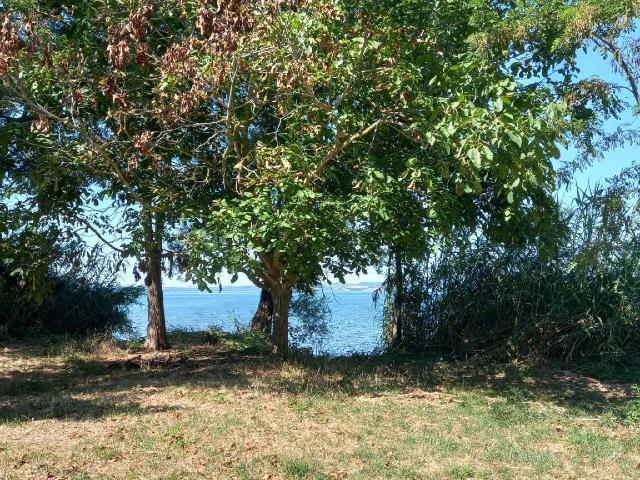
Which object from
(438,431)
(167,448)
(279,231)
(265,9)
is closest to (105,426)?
(167,448)

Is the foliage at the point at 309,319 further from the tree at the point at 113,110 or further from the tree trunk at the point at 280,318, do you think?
the tree at the point at 113,110

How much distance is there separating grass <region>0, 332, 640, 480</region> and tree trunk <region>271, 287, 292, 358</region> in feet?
0.99

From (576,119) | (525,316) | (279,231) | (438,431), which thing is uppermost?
(576,119)

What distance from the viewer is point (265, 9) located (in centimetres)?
761

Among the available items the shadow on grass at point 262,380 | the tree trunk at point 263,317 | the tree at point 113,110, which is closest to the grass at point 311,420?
the shadow on grass at point 262,380

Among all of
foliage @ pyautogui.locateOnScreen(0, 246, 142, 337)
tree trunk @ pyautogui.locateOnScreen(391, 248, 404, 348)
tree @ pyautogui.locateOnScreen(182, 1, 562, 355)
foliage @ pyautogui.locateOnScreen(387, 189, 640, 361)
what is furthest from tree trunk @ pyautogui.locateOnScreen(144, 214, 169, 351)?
foliage @ pyautogui.locateOnScreen(387, 189, 640, 361)

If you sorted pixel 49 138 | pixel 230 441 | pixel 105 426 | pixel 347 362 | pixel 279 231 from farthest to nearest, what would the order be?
1. pixel 347 362
2. pixel 49 138
3. pixel 279 231
4. pixel 105 426
5. pixel 230 441

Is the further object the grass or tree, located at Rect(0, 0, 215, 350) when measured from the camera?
tree, located at Rect(0, 0, 215, 350)

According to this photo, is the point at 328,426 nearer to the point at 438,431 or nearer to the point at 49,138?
the point at 438,431

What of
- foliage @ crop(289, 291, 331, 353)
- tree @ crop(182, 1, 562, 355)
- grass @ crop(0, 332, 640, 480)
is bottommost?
grass @ crop(0, 332, 640, 480)

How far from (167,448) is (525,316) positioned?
7384 mm

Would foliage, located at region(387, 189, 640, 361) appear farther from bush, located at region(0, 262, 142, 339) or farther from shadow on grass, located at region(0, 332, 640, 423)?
bush, located at region(0, 262, 142, 339)

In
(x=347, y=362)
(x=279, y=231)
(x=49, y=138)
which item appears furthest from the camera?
(x=347, y=362)

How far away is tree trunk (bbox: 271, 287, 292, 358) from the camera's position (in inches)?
458
